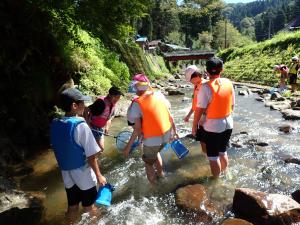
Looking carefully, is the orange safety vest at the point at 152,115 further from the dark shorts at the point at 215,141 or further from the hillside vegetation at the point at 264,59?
the hillside vegetation at the point at 264,59

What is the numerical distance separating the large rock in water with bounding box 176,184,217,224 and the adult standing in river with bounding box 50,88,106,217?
1754mm

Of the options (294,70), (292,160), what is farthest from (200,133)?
(294,70)

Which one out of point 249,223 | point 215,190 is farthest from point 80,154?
point 215,190

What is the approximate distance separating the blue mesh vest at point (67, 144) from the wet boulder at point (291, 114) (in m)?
9.92

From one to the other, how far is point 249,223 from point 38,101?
22.8ft

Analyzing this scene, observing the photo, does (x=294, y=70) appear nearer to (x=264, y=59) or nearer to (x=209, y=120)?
(x=209, y=120)

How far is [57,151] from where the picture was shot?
14.7ft

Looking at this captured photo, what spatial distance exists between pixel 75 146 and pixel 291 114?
1024 centimetres

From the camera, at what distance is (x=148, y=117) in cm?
579

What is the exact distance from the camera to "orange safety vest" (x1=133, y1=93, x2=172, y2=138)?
227 inches

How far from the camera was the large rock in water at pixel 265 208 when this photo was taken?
4832 mm

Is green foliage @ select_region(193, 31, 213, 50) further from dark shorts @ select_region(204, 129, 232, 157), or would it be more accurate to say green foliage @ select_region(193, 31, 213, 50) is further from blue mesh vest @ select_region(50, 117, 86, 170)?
blue mesh vest @ select_region(50, 117, 86, 170)

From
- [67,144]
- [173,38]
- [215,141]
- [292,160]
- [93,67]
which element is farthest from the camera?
[173,38]

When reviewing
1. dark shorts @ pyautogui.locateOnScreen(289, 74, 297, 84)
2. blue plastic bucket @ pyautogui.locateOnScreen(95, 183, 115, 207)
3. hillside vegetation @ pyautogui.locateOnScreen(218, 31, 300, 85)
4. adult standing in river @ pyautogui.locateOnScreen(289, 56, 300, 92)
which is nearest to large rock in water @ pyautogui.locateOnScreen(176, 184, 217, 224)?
blue plastic bucket @ pyautogui.locateOnScreen(95, 183, 115, 207)
